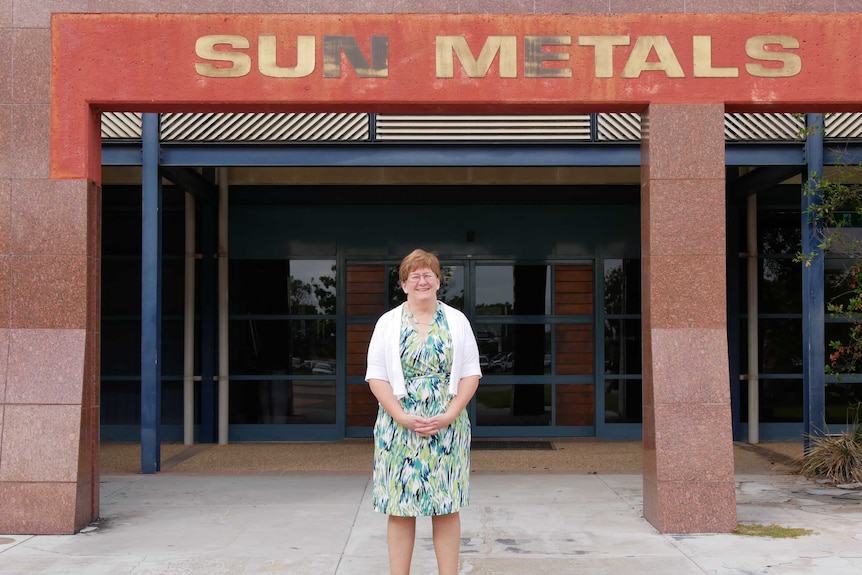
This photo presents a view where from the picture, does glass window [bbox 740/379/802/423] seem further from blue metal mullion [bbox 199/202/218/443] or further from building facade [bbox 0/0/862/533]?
blue metal mullion [bbox 199/202/218/443]

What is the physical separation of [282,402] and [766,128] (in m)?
6.88

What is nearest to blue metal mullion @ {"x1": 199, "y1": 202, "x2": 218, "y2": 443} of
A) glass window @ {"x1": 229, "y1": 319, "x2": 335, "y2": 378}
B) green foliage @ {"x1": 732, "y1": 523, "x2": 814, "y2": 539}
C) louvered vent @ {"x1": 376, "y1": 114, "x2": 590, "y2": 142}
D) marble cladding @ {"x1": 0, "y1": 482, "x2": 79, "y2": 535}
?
glass window @ {"x1": 229, "y1": 319, "x2": 335, "y2": 378}

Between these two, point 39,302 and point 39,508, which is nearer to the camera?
point 39,508

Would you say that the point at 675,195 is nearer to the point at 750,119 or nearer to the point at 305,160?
the point at 750,119

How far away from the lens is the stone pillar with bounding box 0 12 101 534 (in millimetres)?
6309

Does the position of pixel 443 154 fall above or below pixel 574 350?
above

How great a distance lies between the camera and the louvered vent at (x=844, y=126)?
9289mm

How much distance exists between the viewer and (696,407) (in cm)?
634

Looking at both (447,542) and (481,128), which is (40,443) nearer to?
(447,542)

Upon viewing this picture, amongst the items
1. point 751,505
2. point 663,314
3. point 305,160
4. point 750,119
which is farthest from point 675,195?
point 305,160

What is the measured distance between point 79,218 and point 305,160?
315 centimetres

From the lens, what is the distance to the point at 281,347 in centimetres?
1149

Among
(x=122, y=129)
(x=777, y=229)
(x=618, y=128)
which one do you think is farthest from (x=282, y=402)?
(x=777, y=229)

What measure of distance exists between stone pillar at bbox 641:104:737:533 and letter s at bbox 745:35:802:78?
440mm
